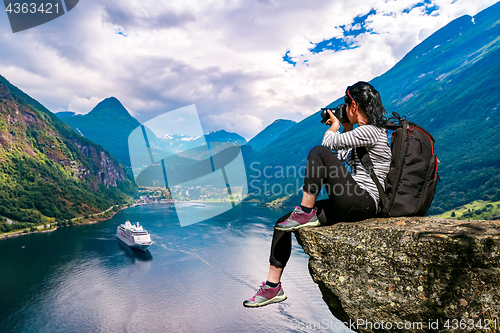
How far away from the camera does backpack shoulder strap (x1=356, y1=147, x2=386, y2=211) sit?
7.87 feet

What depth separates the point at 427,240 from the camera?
1993 millimetres

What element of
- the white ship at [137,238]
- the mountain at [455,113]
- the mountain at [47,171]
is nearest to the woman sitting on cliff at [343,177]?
the white ship at [137,238]

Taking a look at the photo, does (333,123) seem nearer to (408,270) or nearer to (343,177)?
(343,177)

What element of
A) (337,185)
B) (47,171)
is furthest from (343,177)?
(47,171)

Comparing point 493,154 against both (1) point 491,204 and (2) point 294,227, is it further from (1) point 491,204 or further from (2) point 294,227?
(2) point 294,227

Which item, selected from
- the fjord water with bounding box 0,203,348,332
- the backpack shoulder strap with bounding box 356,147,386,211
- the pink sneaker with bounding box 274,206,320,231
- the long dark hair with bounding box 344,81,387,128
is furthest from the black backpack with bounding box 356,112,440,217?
the fjord water with bounding box 0,203,348,332

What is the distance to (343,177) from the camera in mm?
2301

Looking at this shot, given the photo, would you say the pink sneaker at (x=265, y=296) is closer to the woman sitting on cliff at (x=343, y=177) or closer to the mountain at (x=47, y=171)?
the woman sitting on cliff at (x=343, y=177)

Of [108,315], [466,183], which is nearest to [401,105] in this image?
[466,183]

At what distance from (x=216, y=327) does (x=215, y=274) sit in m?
9.05

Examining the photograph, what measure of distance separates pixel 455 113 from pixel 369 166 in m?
131

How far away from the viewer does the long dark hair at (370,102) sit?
2.41 meters

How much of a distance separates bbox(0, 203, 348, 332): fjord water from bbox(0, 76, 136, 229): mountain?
21.9m

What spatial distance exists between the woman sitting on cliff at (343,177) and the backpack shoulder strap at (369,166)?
0.03 meters
